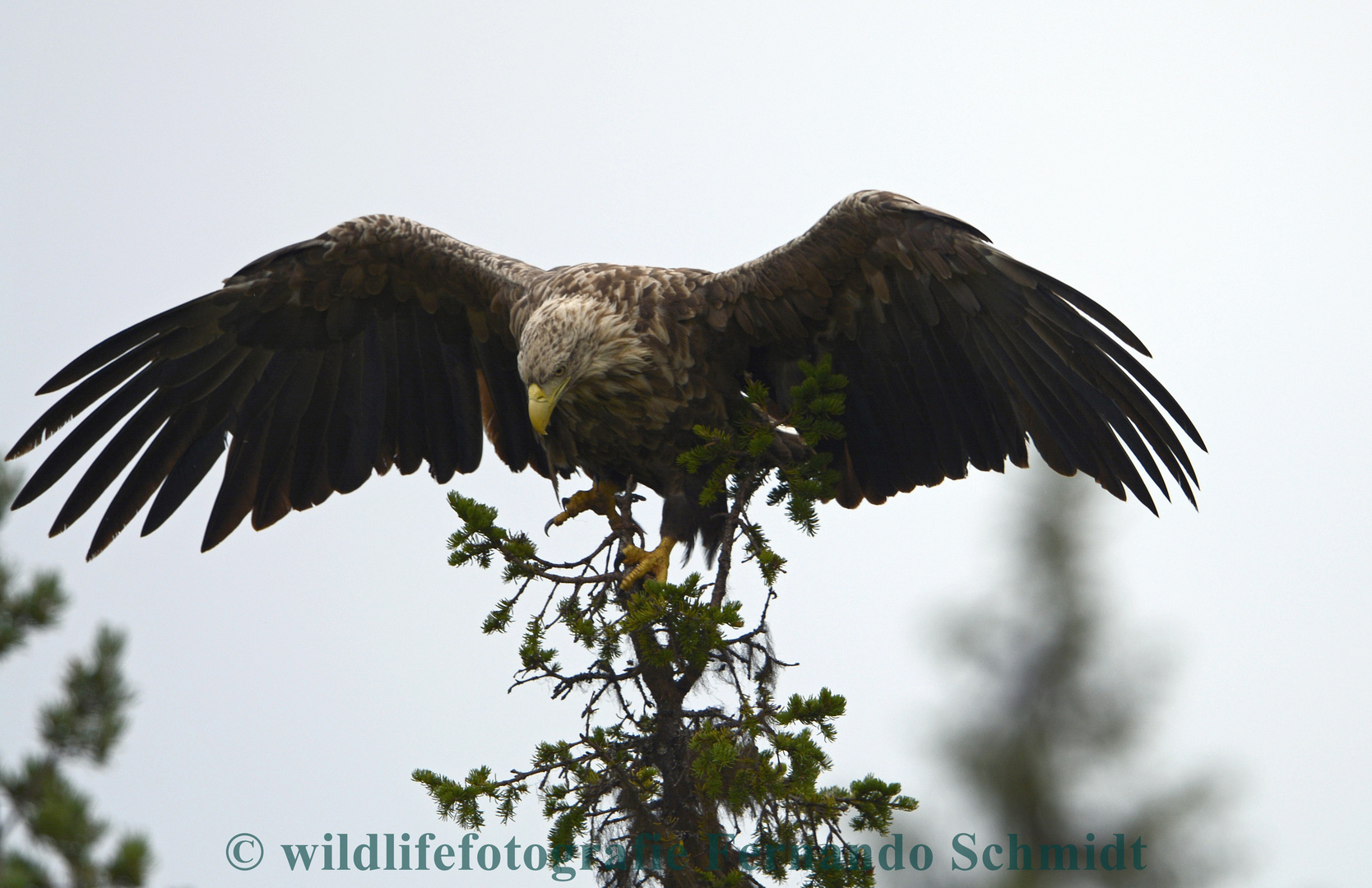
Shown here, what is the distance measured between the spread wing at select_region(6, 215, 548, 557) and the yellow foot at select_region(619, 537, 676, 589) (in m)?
1.29

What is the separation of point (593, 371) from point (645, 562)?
784 mm

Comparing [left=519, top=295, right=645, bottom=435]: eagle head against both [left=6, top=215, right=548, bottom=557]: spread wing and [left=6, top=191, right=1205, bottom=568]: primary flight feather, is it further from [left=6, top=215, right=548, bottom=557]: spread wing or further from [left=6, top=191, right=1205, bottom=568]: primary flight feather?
[left=6, top=215, right=548, bottom=557]: spread wing

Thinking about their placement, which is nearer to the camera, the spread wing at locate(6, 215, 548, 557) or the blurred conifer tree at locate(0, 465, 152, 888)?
the blurred conifer tree at locate(0, 465, 152, 888)

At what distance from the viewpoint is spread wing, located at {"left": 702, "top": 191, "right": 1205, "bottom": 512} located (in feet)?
15.1

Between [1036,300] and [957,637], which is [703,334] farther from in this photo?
[957,637]

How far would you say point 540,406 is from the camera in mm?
4656

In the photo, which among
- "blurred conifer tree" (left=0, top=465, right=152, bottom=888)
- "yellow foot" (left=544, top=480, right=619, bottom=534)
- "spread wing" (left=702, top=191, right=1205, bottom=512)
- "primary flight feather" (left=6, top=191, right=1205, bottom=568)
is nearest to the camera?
"blurred conifer tree" (left=0, top=465, right=152, bottom=888)

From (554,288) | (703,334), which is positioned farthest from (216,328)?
(703,334)

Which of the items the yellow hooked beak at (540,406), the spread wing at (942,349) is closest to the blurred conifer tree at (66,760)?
the yellow hooked beak at (540,406)

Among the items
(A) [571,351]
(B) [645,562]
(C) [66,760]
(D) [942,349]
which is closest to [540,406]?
(A) [571,351]

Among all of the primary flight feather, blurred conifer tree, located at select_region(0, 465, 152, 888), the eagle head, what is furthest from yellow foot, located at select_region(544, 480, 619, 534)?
blurred conifer tree, located at select_region(0, 465, 152, 888)

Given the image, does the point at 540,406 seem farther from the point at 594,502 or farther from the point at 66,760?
the point at 66,760

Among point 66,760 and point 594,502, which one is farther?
point 594,502

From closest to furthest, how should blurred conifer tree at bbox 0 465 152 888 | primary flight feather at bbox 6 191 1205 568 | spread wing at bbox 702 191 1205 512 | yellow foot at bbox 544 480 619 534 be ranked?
blurred conifer tree at bbox 0 465 152 888, spread wing at bbox 702 191 1205 512, primary flight feather at bbox 6 191 1205 568, yellow foot at bbox 544 480 619 534
